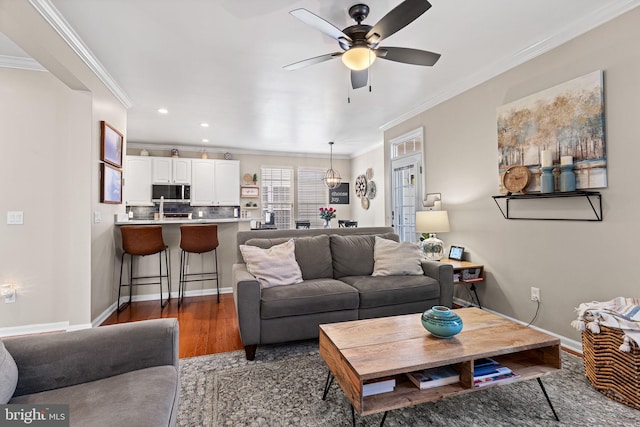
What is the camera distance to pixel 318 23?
6.42ft

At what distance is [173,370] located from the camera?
1328mm

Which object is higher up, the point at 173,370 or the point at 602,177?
the point at 602,177

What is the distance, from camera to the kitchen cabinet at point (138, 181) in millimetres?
6164

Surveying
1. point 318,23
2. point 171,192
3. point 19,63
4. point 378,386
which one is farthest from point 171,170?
point 378,386

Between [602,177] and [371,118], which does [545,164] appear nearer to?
[602,177]

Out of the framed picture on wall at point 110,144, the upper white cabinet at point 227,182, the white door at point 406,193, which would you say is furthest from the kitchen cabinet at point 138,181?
the white door at point 406,193

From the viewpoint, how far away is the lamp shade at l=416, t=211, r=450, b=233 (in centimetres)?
365

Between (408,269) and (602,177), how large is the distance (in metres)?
1.70

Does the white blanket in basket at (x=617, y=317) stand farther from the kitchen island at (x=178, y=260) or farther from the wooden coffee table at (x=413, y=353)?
the kitchen island at (x=178, y=260)

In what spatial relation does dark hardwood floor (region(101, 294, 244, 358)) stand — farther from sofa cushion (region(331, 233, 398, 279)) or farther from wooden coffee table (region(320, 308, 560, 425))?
wooden coffee table (region(320, 308, 560, 425))

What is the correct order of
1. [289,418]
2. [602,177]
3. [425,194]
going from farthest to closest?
1. [425,194]
2. [602,177]
3. [289,418]

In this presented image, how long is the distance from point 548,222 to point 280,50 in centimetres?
294

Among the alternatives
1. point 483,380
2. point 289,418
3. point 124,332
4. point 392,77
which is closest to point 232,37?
point 392,77

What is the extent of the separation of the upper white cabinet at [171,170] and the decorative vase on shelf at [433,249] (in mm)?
5162
